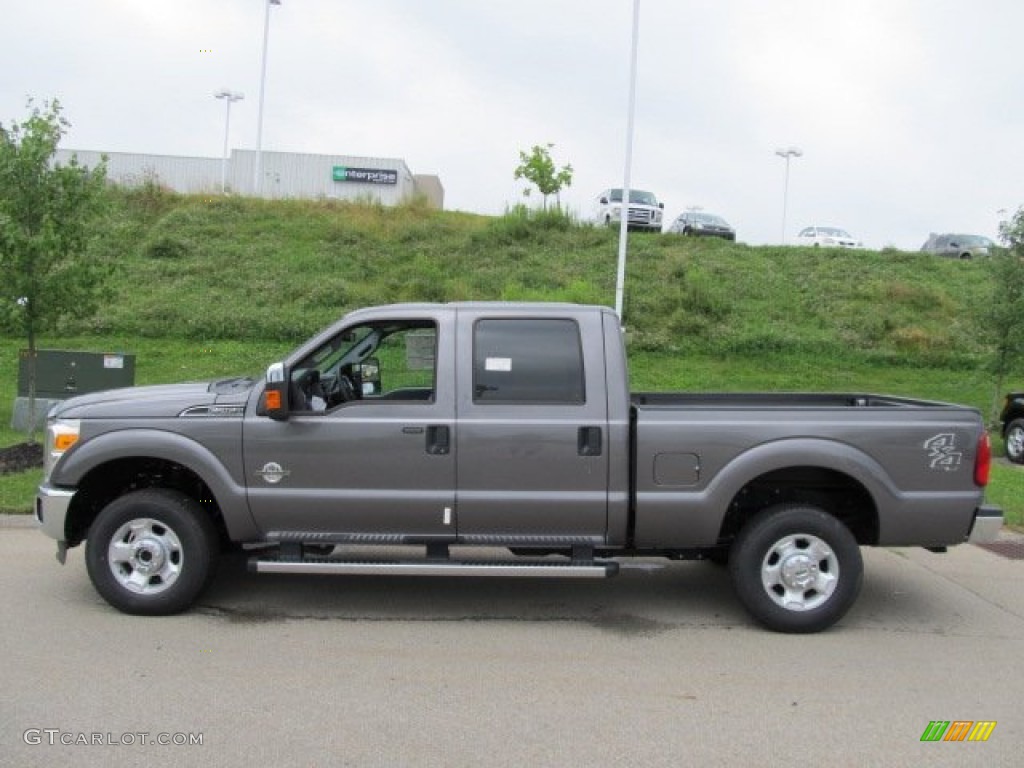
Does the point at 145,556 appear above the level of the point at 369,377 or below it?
below

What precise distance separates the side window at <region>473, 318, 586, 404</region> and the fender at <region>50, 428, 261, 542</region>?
62.8 inches

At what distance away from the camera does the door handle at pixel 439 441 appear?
532cm

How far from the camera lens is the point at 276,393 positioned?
525 cm

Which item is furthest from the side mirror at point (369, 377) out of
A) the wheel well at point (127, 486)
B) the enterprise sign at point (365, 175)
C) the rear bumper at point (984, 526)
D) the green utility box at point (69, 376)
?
the enterprise sign at point (365, 175)

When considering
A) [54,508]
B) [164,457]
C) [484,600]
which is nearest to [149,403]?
[164,457]

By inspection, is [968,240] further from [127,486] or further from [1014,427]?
[127,486]

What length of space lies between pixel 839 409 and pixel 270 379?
3463 millimetres

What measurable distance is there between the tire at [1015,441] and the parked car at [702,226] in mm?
19219

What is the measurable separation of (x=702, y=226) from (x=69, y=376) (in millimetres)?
24751

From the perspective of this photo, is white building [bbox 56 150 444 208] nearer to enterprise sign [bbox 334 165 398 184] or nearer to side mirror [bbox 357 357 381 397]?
enterprise sign [bbox 334 165 398 184]

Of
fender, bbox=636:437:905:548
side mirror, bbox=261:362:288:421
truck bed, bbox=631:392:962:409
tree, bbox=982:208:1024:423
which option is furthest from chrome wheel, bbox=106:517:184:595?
tree, bbox=982:208:1024:423

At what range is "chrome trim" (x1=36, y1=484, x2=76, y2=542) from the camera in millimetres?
5385

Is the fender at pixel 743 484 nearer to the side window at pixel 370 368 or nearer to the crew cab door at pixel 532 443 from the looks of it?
the crew cab door at pixel 532 443

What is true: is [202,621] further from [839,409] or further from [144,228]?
[144,228]
